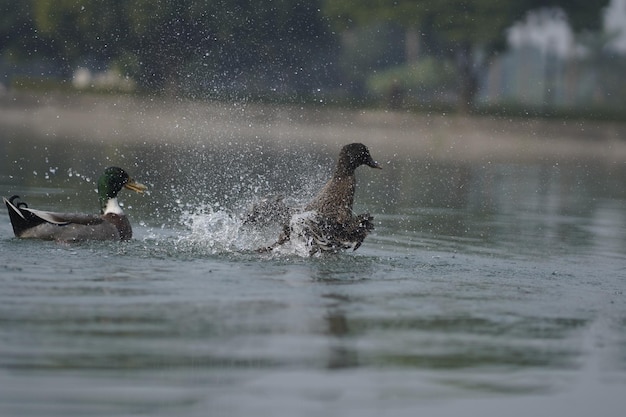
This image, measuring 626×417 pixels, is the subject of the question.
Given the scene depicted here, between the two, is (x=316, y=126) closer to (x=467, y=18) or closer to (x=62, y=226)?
(x=467, y=18)

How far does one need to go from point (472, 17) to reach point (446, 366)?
58.9 metres

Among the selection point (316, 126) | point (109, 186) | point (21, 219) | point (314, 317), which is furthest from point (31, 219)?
point (316, 126)

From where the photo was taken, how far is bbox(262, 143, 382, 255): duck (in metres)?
12.9

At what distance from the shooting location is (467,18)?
2618 inches

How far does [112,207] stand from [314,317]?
4.60 m

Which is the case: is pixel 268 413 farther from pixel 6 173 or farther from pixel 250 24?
Answer: pixel 250 24

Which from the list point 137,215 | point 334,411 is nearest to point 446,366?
point 334,411

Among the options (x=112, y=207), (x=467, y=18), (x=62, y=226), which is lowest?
(x=62, y=226)

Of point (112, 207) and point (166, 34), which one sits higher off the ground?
point (166, 34)

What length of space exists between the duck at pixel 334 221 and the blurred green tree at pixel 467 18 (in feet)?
158

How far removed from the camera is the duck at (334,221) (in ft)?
42.2

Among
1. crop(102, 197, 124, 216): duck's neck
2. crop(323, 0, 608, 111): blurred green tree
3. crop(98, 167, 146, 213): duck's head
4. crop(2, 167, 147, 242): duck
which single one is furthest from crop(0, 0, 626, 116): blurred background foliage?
crop(2, 167, 147, 242): duck

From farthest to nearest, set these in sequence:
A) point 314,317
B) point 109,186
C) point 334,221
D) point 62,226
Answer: point 109,186
point 62,226
point 334,221
point 314,317

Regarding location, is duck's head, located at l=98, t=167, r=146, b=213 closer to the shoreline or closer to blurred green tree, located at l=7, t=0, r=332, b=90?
the shoreline
